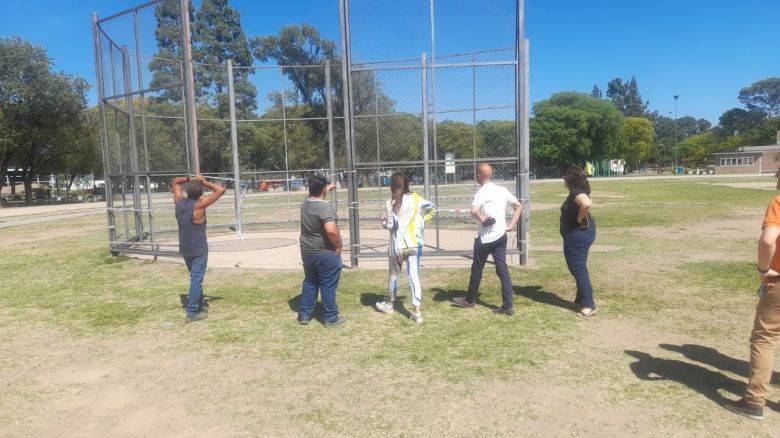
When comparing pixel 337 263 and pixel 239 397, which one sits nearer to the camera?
pixel 239 397

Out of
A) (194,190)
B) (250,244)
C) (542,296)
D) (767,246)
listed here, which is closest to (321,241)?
(194,190)

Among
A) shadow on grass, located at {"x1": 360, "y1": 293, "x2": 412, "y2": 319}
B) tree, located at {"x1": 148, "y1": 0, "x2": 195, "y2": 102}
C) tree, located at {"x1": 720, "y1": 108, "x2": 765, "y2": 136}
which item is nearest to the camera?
shadow on grass, located at {"x1": 360, "y1": 293, "x2": 412, "y2": 319}

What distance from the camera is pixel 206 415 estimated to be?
3.92 meters

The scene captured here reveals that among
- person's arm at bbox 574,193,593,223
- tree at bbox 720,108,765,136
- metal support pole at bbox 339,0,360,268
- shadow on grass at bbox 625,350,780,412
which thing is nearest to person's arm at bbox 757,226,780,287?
shadow on grass at bbox 625,350,780,412

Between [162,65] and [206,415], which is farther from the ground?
[162,65]

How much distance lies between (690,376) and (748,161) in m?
85.5

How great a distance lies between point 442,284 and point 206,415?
4551 millimetres

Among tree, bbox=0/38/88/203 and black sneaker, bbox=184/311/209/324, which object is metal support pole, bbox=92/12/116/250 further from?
tree, bbox=0/38/88/203

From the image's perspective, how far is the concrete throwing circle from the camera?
38.3ft

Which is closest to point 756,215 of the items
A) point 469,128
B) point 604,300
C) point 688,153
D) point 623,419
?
point 469,128

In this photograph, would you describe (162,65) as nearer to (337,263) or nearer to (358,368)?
(337,263)

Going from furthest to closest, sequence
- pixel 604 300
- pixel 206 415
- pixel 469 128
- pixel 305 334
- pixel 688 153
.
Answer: pixel 688 153
pixel 469 128
pixel 604 300
pixel 305 334
pixel 206 415

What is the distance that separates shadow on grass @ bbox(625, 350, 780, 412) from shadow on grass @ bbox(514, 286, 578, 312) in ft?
5.38

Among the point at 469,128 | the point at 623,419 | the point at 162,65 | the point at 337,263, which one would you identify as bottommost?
the point at 623,419
